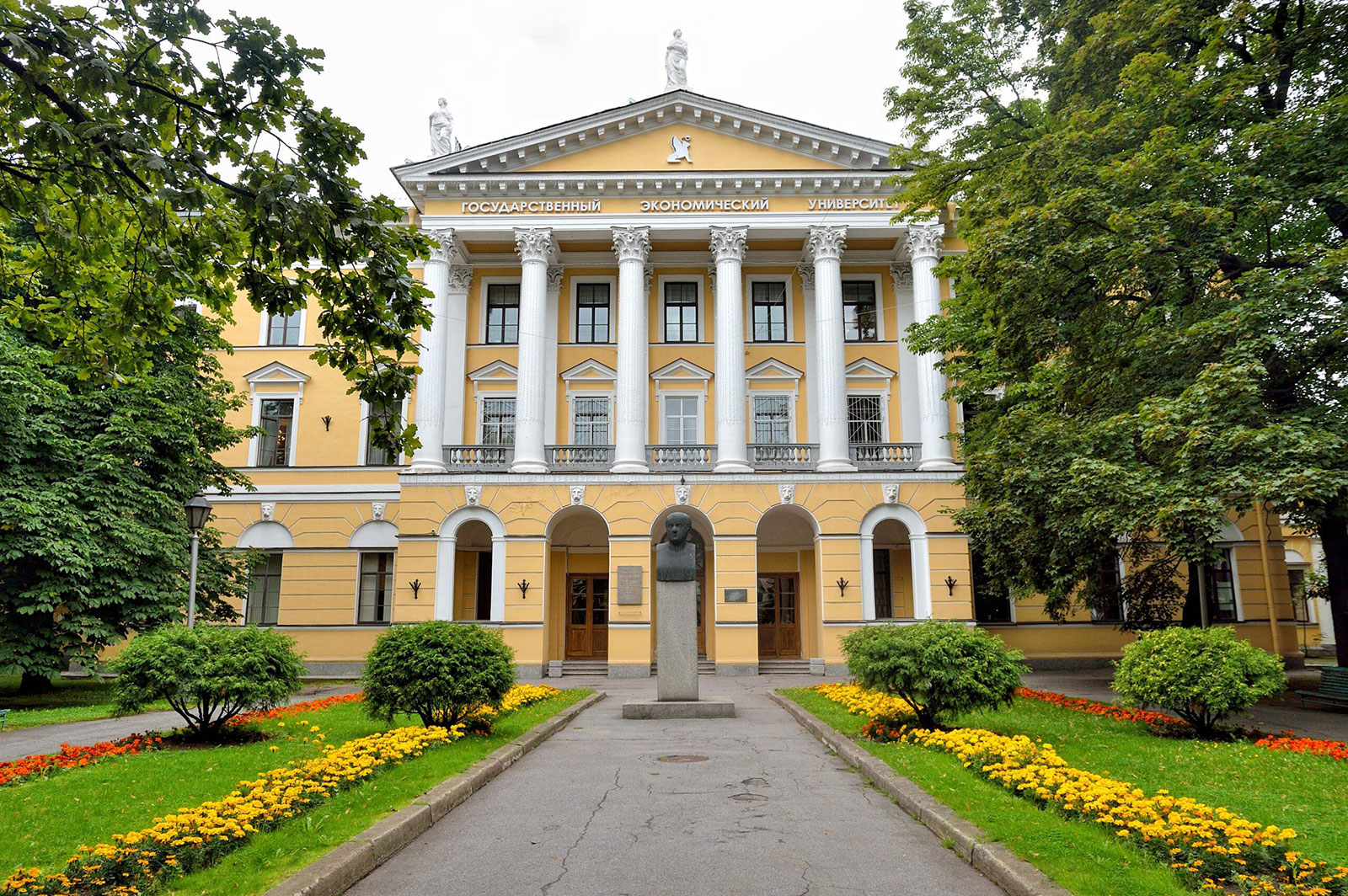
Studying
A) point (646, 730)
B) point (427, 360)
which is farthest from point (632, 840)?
point (427, 360)

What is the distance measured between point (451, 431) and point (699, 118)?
13.3m

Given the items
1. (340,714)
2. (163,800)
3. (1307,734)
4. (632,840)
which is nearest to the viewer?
(632,840)

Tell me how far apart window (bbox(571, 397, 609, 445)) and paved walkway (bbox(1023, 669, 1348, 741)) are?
614 inches

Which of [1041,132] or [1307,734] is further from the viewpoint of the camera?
[1041,132]

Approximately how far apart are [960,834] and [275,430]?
2987 centimetres

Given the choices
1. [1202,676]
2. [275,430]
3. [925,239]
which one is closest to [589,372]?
[275,430]

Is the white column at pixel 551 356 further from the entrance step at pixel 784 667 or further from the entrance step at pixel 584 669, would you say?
the entrance step at pixel 784 667

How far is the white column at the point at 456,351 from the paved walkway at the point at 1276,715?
19488mm

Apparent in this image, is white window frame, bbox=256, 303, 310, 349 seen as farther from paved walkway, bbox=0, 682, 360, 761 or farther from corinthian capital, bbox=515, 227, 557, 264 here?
paved walkway, bbox=0, 682, 360, 761

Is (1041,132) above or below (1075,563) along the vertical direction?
above

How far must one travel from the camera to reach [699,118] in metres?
29.3

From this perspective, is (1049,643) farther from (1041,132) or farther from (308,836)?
(308,836)

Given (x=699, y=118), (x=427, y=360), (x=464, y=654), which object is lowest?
(x=464, y=654)

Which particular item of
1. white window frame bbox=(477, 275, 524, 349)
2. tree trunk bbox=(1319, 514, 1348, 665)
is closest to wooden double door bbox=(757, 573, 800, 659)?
white window frame bbox=(477, 275, 524, 349)
